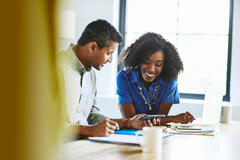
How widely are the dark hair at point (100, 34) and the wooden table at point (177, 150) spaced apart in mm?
748

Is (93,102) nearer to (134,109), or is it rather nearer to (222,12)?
(134,109)

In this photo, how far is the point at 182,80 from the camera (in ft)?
12.7

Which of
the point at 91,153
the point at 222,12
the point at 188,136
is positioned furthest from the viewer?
the point at 222,12

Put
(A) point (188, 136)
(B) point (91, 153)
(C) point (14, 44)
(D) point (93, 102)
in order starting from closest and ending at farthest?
1. (C) point (14, 44)
2. (B) point (91, 153)
3. (A) point (188, 136)
4. (D) point (93, 102)

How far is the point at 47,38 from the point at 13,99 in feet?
0.07

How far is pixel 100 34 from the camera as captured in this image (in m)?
2.04

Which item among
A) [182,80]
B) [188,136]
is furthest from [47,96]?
[182,80]

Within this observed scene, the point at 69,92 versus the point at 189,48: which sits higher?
the point at 189,48

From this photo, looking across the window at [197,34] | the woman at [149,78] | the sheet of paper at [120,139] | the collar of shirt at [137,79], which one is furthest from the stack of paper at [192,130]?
the window at [197,34]

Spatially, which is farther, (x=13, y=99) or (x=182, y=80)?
(x=182, y=80)

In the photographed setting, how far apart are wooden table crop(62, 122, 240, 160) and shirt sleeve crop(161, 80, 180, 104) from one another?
0.69m

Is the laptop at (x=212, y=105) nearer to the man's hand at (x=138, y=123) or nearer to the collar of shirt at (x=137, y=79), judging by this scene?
the collar of shirt at (x=137, y=79)

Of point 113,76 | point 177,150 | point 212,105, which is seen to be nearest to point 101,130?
point 177,150

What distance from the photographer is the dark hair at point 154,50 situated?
2.33 meters
